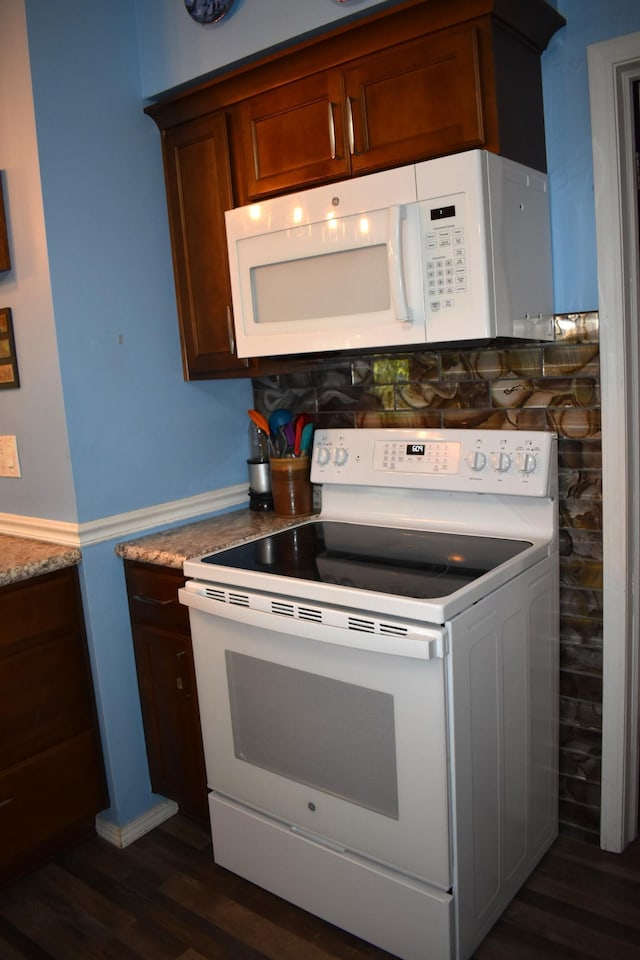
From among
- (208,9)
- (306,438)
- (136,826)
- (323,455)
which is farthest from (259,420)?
(136,826)

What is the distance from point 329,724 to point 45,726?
85 centimetres

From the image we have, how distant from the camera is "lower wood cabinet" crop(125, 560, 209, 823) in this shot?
2.09m

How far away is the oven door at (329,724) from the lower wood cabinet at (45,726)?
1.31ft

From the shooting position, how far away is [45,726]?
2.06 m

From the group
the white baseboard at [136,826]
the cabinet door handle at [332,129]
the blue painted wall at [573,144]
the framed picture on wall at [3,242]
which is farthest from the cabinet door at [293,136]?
the white baseboard at [136,826]

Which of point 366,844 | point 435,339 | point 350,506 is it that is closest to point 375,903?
point 366,844

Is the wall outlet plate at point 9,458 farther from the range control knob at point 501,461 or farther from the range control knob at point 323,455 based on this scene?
the range control knob at point 501,461

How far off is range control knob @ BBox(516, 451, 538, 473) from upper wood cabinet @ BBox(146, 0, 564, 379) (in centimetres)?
69

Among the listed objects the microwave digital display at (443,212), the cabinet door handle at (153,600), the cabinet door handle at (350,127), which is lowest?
the cabinet door handle at (153,600)

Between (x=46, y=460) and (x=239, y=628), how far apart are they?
0.78m

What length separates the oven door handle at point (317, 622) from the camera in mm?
1473

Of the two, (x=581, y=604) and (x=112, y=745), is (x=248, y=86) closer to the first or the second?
(x=581, y=604)

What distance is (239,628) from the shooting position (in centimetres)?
183

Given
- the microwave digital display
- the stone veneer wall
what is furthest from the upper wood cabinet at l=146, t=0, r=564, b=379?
the stone veneer wall
